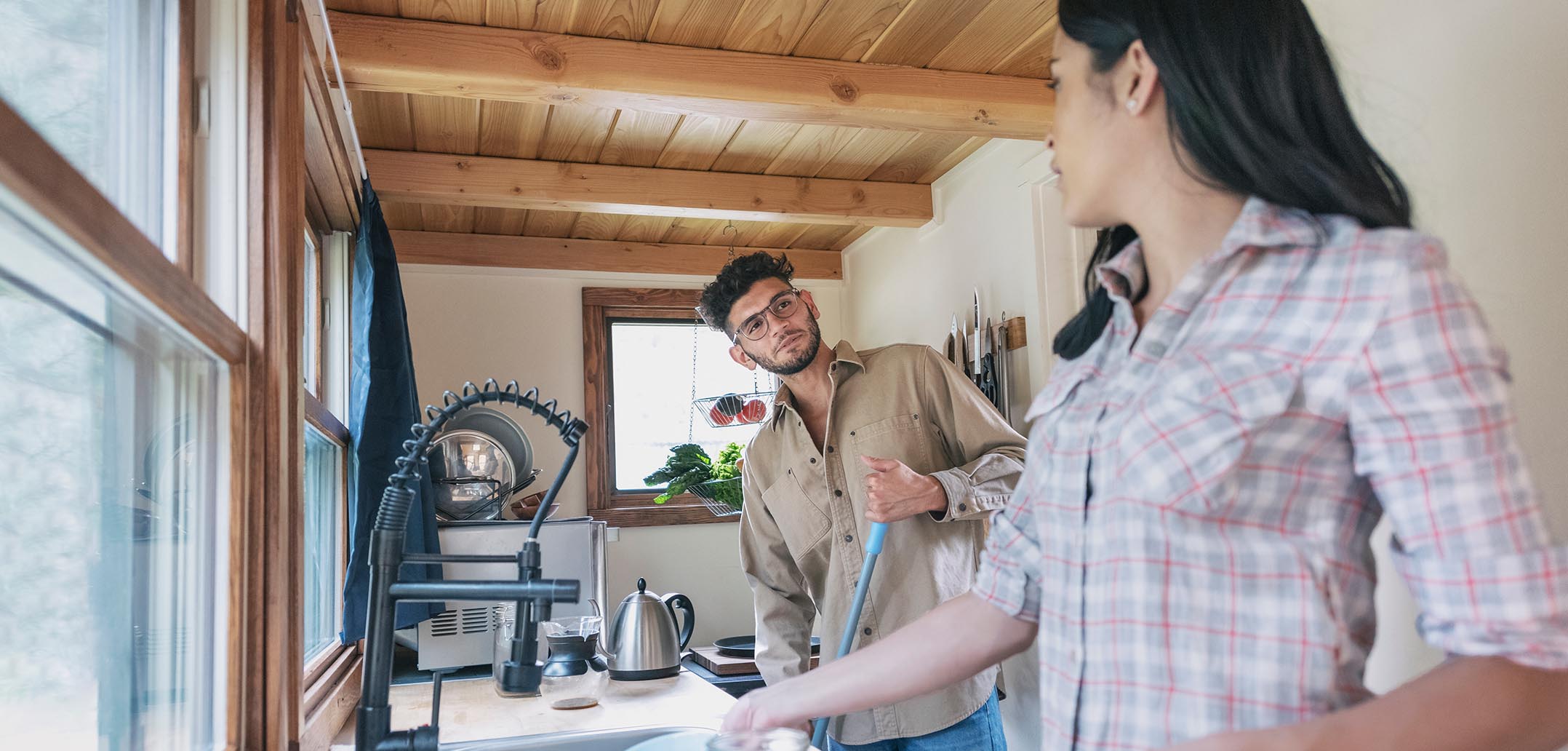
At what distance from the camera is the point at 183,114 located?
130 cm

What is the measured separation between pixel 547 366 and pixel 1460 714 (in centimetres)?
380

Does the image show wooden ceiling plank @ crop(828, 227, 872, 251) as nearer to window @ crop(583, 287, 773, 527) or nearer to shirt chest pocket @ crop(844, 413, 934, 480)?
window @ crop(583, 287, 773, 527)

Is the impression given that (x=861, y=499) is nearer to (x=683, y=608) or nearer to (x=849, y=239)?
(x=683, y=608)

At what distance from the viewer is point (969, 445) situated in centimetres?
216

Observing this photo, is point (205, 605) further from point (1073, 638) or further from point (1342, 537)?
point (1342, 537)

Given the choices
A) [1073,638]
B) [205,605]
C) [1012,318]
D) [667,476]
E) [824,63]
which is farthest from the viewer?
[667,476]

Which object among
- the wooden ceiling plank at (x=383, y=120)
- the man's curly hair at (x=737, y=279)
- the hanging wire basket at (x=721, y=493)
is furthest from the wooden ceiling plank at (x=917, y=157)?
the wooden ceiling plank at (x=383, y=120)

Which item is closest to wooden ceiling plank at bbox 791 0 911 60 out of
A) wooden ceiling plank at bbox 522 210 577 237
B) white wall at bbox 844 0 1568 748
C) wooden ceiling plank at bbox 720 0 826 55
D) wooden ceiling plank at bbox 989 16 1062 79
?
wooden ceiling plank at bbox 720 0 826 55

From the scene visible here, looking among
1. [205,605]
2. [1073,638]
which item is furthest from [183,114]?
[1073,638]

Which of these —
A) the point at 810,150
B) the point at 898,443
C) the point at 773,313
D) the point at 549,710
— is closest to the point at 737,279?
the point at 773,313

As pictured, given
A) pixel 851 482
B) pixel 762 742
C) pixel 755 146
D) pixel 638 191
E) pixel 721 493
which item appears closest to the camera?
pixel 762 742

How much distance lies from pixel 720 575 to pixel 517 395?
3.21 metres

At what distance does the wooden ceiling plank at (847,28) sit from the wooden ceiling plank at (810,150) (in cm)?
48

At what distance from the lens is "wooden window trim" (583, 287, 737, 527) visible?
4.14 metres
